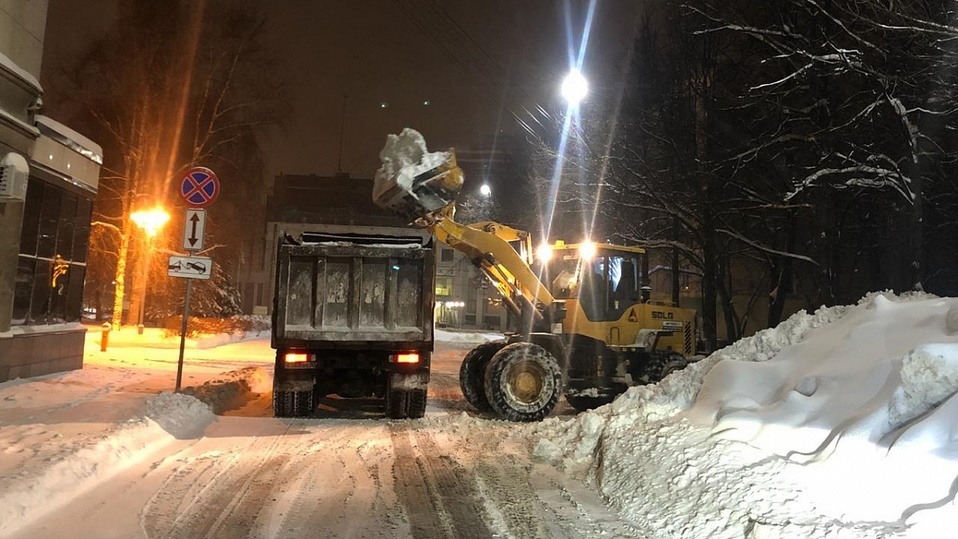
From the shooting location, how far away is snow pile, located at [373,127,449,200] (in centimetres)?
966

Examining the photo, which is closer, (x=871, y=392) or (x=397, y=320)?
(x=871, y=392)

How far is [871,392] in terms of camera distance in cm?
531

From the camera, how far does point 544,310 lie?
11539mm

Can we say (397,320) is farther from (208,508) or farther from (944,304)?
(944,304)

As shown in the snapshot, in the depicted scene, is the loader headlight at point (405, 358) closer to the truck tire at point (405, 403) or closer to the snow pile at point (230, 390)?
the truck tire at point (405, 403)

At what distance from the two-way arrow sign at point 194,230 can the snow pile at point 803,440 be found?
5971 millimetres

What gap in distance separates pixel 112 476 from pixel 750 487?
18.4 ft

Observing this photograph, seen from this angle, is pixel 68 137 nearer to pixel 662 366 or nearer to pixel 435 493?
pixel 435 493

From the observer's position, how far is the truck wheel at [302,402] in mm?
9523

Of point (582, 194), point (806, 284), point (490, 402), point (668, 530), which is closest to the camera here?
point (668, 530)

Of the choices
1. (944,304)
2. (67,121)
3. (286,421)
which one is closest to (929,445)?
(944,304)

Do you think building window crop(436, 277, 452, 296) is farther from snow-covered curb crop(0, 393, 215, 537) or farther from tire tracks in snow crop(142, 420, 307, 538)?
tire tracks in snow crop(142, 420, 307, 538)

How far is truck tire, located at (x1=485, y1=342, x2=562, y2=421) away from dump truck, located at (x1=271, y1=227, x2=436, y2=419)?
1215 mm

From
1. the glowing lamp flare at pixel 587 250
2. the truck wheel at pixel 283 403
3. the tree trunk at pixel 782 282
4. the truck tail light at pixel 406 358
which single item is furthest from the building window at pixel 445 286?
the truck tail light at pixel 406 358
